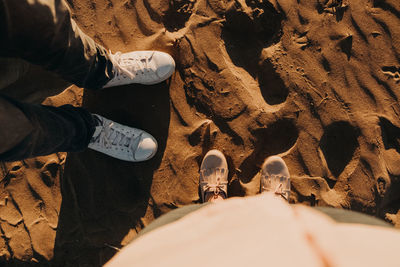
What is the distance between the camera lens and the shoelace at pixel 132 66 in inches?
68.1

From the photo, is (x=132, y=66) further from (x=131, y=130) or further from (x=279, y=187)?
(x=279, y=187)

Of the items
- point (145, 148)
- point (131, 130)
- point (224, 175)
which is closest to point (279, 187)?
point (224, 175)

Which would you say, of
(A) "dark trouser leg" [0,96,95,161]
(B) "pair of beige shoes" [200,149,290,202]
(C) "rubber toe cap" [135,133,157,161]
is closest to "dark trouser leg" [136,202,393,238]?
(B) "pair of beige shoes" [200,149,290,202]

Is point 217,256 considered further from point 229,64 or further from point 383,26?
point 383,26

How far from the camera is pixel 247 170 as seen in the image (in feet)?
6.07

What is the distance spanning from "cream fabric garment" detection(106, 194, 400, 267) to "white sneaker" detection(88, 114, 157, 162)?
94 cm

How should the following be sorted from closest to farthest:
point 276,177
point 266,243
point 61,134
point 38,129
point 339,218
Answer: point 266,243 < point 339,218 < point 38,129 < point 61,134 < point 276,177

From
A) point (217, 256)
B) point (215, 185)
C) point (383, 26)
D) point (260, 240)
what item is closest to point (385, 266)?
point (260, 240)

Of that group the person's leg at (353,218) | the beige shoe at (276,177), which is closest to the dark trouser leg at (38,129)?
the beige shoe at (276,177)

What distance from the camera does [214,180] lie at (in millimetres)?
1770

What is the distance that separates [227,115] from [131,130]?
2.18 feet

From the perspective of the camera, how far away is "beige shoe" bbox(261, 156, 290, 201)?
1739 millimetres

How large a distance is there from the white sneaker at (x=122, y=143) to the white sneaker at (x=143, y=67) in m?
0.30

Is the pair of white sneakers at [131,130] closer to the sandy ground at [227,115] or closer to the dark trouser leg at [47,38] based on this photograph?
the sandy ground at [227,115]
